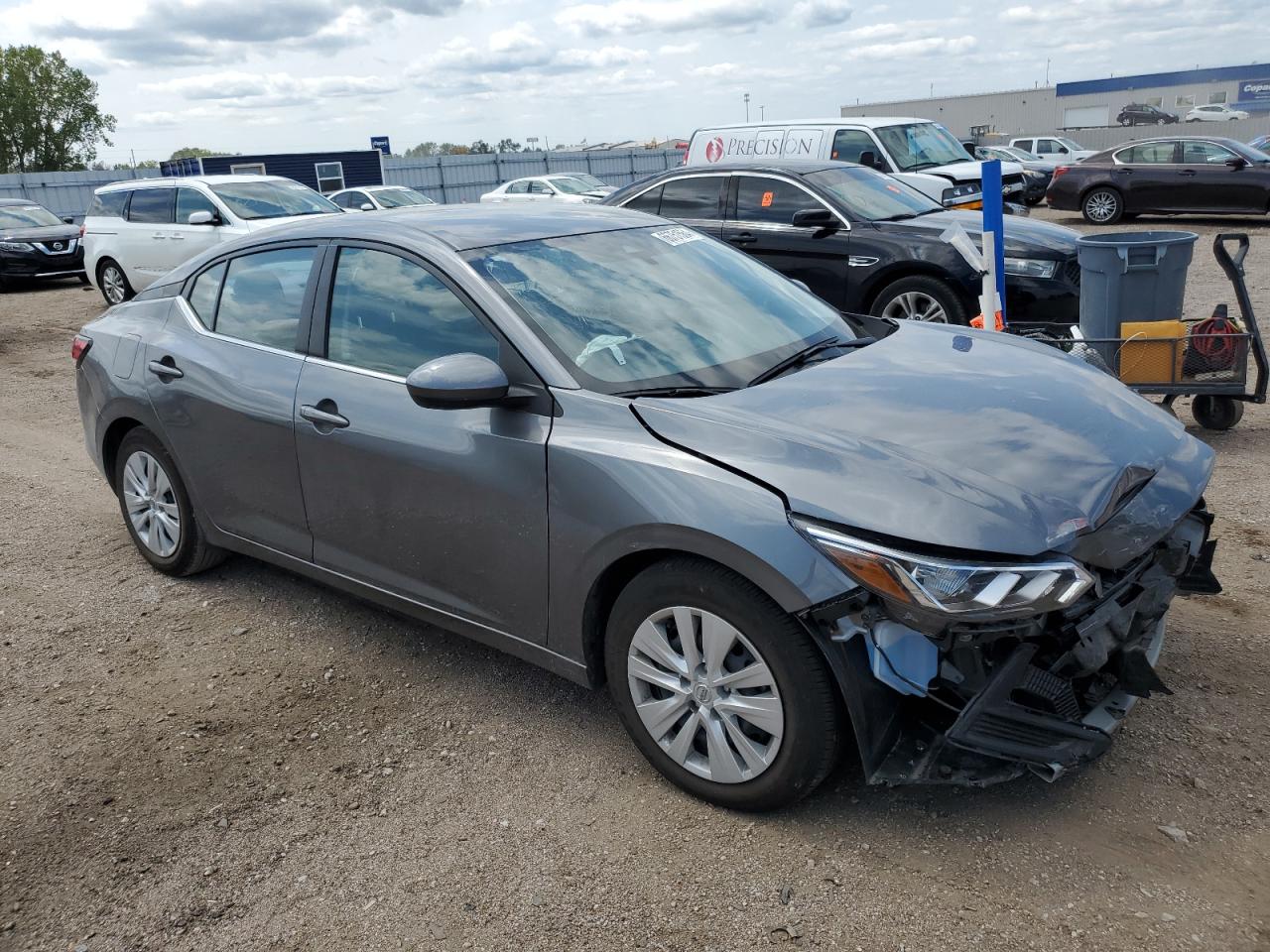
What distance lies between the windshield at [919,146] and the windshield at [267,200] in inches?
284

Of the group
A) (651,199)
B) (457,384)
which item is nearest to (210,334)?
(457,384)

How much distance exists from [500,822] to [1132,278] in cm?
497

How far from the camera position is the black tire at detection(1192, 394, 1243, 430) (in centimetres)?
635

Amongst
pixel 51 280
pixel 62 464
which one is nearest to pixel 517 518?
pixel 62 464

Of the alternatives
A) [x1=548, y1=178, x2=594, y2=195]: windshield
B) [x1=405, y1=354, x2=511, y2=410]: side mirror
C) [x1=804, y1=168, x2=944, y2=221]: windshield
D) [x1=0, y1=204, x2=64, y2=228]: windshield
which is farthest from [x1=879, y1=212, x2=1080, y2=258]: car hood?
[x1=548, y1=178, x2=594, y2=195]: windshield

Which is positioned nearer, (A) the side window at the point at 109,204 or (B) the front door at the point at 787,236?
(B) the front door at the point at 787,236

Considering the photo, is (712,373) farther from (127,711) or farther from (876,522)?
(127,711)

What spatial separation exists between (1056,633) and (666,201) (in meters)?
7.64

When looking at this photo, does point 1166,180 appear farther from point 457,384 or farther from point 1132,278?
point 457,384

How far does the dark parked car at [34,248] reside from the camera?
16.7 m

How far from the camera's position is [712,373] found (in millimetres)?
3326

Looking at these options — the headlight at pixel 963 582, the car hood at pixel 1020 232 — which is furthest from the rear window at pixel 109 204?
the headlight at pixel 963 582

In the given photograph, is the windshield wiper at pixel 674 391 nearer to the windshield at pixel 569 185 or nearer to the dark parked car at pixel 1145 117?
the windshield at pixel 569 185

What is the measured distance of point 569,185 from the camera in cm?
2375
